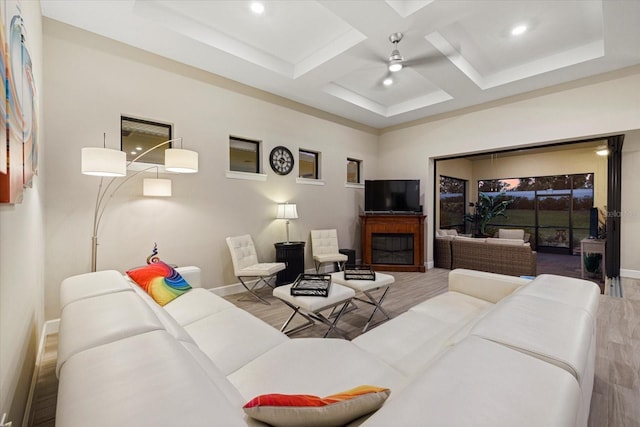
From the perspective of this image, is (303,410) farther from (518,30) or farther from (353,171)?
(353,171)

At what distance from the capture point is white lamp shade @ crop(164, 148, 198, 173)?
291 centimetres

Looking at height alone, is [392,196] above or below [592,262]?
above

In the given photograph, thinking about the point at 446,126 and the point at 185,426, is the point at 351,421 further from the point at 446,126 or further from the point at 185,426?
the point at 446,126

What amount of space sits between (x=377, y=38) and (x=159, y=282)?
342cm

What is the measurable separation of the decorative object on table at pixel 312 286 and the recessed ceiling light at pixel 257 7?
292 centimetres

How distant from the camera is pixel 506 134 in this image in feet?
15.7

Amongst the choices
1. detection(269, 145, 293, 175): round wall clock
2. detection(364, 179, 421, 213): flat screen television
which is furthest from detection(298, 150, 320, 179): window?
detection(364, 179, 421, 213): flat screen television

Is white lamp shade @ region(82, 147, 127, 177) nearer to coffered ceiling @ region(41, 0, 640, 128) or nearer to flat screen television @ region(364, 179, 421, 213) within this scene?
coffered ceiling @ region(41, 0, 640, 128)

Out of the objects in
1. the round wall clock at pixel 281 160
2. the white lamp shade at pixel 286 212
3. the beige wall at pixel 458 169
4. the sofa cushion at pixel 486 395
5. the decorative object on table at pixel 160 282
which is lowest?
the decorative object on table at pixel 160 282

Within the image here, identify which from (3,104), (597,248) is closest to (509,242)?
(597,248)

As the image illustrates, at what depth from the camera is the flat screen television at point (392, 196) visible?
5.80m

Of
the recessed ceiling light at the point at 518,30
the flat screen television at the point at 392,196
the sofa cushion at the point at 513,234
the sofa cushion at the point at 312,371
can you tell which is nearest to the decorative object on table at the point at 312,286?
the sofa cushion at the point at 312,371

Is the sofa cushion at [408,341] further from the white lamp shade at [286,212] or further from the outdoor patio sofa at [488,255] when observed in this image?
the outdoor patio sofa at [488,255]

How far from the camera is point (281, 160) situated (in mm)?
4777
